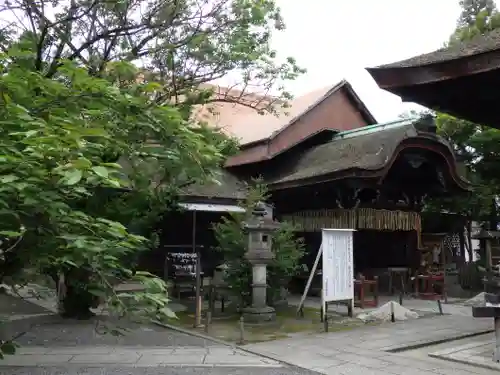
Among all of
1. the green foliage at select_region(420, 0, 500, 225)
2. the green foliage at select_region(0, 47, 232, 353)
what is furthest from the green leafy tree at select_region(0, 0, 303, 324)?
the green foliage at select_region(420, 0, 500, 225)

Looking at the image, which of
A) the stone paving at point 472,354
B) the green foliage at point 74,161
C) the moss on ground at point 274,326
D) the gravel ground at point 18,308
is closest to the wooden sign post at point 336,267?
the moss on ground at point 274,326

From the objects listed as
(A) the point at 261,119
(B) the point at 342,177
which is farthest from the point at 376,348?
(A) the point at 261,119

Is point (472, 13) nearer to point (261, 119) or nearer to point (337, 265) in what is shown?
point (261, 119)

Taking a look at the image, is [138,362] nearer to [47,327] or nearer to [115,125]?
[47,327]

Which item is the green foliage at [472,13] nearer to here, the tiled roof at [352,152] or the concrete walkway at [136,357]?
the tiled roof at [352,152]

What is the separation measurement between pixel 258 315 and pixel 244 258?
1.23 m

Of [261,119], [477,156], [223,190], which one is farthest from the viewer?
[261,119]

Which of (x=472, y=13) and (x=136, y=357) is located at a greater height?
(x=472, y=13)

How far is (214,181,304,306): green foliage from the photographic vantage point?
34.7ft

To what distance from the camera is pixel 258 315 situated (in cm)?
992

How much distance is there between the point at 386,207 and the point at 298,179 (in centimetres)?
303

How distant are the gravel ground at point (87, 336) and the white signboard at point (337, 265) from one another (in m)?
2.92

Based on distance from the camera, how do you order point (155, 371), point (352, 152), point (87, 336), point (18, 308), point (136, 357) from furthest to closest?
1. point (352, 152)
2. point (18, 308)
3. point (87, 336)
4. point (136, 357)
5. point (155, 371)

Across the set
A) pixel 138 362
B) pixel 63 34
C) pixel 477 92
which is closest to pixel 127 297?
pixel 138 362
